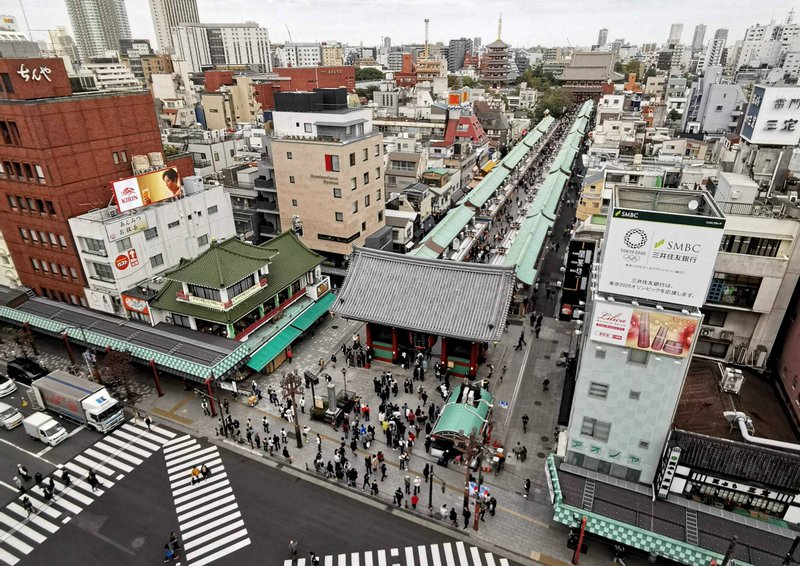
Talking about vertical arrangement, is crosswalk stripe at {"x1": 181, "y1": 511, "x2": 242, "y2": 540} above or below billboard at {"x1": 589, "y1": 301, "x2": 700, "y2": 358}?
below

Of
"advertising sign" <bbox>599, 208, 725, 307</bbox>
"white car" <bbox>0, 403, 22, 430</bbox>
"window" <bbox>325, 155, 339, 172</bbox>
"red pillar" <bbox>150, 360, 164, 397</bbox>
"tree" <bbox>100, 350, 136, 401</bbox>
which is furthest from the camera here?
"window" <bbox>325, 155, 339, 172</bbox>

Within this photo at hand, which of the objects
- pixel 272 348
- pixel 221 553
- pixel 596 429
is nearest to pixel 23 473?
pixel 221 553

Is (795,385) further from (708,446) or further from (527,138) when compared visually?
(527,138)

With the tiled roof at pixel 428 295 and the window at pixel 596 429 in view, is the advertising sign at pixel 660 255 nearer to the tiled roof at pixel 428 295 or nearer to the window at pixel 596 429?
the window at pixel 596 429

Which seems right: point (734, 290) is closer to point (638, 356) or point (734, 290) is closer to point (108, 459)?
point (638, 356)

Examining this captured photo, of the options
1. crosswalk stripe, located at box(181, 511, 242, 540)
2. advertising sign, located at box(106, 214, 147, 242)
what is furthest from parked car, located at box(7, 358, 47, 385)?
crosswalk stripe, located at box(181, 511, 242, 540)

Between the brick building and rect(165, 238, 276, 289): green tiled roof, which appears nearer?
rect(165, 238, 276, 289): green tiled roof

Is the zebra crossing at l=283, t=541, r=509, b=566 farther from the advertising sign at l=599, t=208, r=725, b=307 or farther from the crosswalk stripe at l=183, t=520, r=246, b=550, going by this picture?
the advertising sign at l=599, t=208, r=725, b=307
